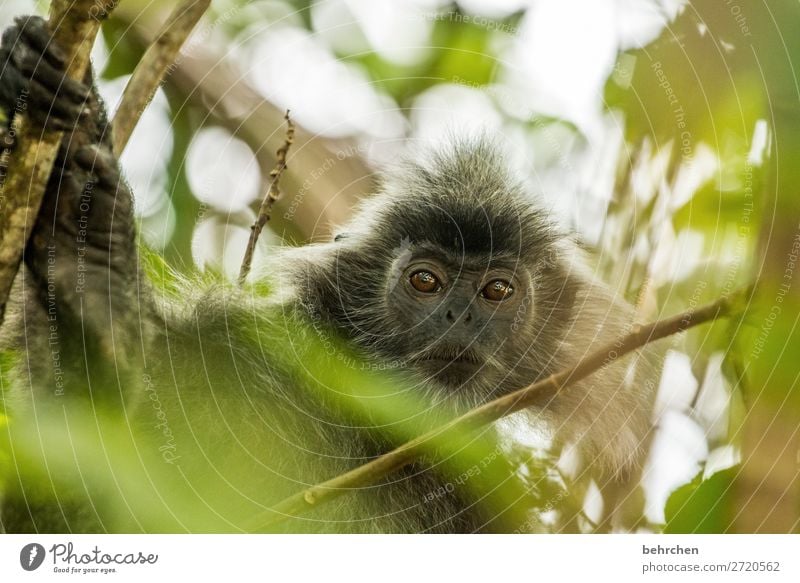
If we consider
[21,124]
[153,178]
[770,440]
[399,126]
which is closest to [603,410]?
[770,440]

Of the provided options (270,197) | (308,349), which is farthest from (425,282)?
(270,197)

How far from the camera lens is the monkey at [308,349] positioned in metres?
2.18

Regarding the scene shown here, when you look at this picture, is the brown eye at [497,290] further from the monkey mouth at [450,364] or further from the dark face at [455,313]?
the monkey mouth at [450,364]

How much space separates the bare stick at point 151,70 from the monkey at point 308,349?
112 mm

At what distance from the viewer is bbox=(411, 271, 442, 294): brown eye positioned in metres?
3.01

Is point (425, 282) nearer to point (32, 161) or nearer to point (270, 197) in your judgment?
point (270, 197)

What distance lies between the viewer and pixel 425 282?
9.98ft

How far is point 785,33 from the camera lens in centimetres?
298

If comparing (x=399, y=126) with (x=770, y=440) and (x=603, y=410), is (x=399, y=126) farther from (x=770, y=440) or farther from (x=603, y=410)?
(x=770, y=440)

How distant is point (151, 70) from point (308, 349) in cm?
107

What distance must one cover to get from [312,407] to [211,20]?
130 centimetres

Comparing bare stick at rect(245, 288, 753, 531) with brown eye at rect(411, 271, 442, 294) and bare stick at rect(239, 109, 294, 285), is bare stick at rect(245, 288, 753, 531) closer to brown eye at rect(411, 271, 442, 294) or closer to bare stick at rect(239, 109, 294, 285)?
brown eye at rect(411, 271, 442, 294)

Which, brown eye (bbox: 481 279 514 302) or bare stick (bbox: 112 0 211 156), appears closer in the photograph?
bare stick (bbox: 112 0 211 156)

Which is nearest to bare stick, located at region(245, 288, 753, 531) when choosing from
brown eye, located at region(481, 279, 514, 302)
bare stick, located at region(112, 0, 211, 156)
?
brown eye, located at region(481, 279, 514, 302)
